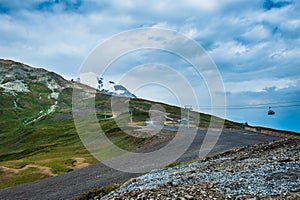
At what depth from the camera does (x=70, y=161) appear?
68938 millimetres

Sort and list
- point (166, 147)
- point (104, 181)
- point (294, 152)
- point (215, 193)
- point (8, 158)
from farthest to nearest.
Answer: point (8, 158)
point (166, 147)
point (104, 181)
point (294, 152)
point (215, 193)

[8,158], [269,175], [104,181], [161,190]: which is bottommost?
[8,158]

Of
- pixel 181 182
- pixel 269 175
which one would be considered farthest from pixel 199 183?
pixel 269 175

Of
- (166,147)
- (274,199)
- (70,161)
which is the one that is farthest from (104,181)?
(70,161)

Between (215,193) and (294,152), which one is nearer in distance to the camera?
(215,193)

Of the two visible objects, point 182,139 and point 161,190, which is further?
point 182,139

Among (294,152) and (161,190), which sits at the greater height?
(294,152)

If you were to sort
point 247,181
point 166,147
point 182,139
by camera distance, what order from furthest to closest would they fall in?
1. point 182,139
2. point 166,147
3. point 247,181

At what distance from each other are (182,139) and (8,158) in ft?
278

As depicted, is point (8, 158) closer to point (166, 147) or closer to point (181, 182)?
point (166, 147)

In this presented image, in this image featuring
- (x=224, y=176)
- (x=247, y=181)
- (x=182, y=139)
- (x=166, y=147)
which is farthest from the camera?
(x=182, y=139)

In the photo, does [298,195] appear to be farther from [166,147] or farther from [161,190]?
[166,147]

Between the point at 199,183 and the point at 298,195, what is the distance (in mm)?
5914

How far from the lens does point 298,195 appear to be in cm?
1405
